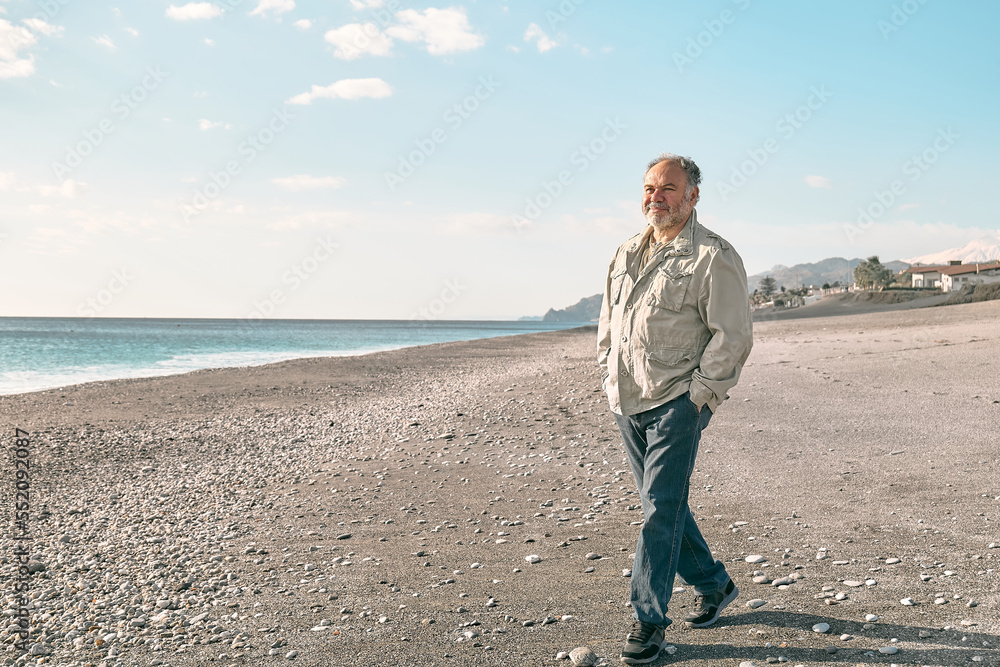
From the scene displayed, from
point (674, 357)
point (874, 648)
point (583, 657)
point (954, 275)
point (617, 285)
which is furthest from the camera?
point (954, 275)

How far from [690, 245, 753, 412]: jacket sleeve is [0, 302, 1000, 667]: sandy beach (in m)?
1.55

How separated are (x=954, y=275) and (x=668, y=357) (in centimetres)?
9691

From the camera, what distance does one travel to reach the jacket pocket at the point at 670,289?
3613 mm

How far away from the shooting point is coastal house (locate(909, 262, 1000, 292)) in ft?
254

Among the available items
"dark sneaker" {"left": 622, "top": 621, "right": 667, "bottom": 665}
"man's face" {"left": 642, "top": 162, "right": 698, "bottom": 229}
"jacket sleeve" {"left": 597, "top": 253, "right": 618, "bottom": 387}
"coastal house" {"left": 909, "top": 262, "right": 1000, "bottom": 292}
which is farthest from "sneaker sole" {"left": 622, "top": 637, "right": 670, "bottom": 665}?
"coastal house" {"left": 909, "top": 262, "right": 1000, "bottom": 292}

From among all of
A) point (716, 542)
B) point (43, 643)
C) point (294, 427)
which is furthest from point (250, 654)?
point (294, 427)

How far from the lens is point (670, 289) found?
3646 mm

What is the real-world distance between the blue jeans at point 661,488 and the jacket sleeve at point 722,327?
143mm

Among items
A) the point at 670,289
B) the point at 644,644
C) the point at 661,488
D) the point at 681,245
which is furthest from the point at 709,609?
the point at 681,245

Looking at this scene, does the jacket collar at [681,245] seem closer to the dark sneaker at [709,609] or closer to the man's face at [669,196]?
the man's face at [669,196]

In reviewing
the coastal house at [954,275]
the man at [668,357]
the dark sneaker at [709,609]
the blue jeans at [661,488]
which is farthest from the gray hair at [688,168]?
the coastal house at [954,275]

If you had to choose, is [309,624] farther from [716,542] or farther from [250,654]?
[716,542]

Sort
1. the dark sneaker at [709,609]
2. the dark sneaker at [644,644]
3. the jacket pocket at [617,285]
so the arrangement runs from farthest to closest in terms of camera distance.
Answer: the dark sneaker at [709,609]
the jacket pocket at [617,285]
the dark sneaker at [644,644]

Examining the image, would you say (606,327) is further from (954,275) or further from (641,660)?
(954,275)
